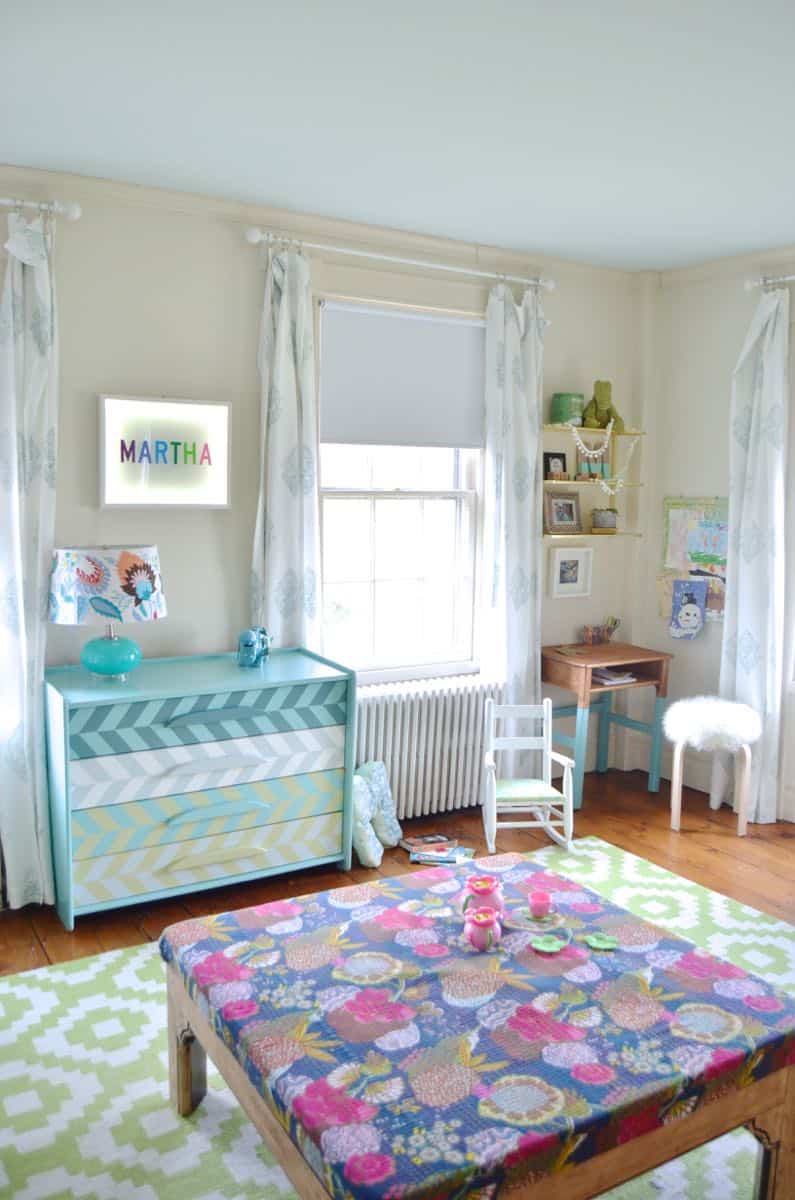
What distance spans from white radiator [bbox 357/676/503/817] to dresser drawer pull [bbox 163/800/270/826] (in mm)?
749

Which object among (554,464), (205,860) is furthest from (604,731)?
(205,860)

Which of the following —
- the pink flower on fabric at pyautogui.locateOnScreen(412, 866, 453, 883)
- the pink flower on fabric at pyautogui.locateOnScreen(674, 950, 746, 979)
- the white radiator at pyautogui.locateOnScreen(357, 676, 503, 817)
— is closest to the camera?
the pink flower on fabric at pyautogui.locateOnScreen(674, 950, 746, 979)

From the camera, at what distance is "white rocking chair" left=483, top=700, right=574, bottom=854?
162 inches

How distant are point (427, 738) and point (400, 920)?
1.94 m

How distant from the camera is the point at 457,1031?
2.06 meters

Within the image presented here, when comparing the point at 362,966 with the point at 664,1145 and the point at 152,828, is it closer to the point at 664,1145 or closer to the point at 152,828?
the point at 664,1145

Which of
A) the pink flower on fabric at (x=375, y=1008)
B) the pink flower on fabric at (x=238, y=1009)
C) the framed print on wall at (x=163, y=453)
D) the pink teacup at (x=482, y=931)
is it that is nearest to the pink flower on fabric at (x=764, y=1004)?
the pink teacup at (x=482, y=931)

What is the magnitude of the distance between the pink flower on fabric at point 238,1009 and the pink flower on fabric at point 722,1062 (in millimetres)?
956

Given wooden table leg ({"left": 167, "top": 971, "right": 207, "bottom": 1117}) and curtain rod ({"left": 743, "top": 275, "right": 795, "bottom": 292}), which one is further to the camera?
curtain rod ({"left": 743, "top": 275, "right": 795, "bottom": 292})

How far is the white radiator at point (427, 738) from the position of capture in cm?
433

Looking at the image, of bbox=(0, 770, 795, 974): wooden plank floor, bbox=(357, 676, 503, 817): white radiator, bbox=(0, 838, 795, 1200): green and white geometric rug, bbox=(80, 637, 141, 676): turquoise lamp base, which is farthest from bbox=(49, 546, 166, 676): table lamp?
bbox=(357, 676, 503, 817): white radiator

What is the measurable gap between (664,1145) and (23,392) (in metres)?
3.00

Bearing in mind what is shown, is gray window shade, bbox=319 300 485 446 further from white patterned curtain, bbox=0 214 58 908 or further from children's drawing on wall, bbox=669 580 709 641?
children's drawing on wall, bbox=669 580 709 641

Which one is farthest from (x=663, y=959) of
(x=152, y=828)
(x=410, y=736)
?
(x=410, y=736)
